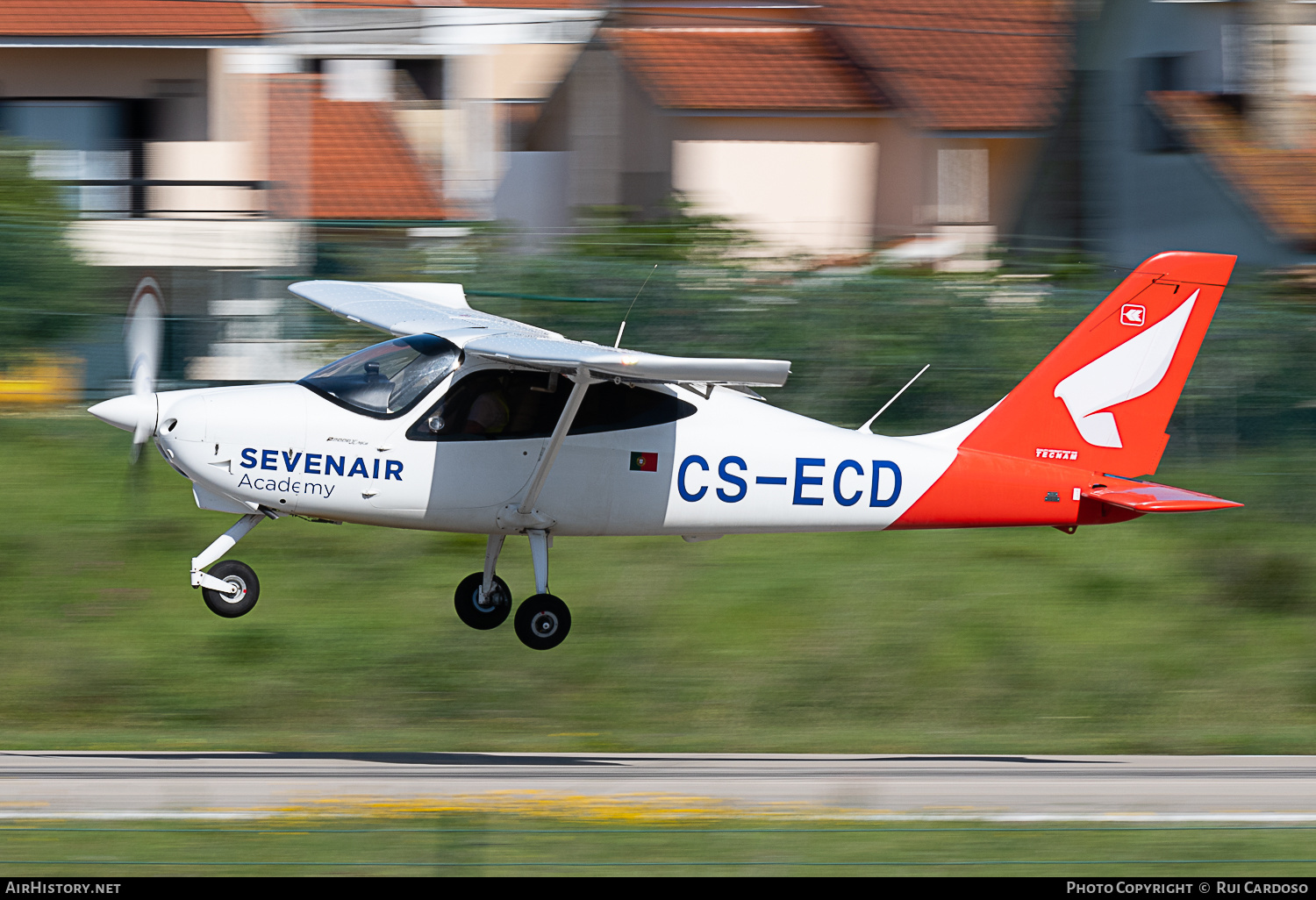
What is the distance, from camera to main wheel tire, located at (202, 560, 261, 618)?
1239 centimetres

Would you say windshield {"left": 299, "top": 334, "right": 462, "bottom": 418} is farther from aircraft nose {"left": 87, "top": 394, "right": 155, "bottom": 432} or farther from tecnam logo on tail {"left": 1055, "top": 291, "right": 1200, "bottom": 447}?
tecnam logo on tail {"left": 1055, "top": 291, "right": 1200, "bottom": 447}

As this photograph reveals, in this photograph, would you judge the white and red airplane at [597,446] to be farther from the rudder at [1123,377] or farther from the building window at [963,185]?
the building window at [963,185]

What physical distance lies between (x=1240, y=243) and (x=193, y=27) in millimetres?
16239

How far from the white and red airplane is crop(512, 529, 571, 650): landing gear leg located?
0.05ft

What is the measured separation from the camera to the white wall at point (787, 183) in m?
26.8

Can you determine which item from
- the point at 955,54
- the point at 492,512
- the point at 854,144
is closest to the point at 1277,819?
the point at 492,512

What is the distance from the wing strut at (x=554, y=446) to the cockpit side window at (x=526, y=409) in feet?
0.52

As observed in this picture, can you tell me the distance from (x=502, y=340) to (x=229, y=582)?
9.41 feet

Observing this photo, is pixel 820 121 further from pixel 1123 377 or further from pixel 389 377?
pixel 389 377

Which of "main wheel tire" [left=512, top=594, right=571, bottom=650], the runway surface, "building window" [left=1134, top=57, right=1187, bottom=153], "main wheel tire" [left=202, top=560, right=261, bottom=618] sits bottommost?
the runway surface

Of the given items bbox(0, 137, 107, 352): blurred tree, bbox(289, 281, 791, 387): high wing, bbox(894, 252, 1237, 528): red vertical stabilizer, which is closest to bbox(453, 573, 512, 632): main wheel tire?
bbox(289, 281, 791, 387): high wing

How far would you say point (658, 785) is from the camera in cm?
1388

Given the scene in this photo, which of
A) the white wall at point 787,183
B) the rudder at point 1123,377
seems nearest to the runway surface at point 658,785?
the rudder at point 1123,377

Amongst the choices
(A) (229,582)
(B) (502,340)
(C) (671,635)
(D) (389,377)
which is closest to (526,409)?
(B) (502,340)
